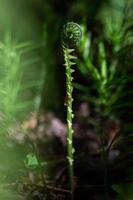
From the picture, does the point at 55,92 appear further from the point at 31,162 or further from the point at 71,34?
the point at 71,34

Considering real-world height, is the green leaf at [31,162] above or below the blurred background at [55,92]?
below

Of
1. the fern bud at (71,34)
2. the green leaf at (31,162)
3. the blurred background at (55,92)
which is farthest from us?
the blurred background at (55,92)

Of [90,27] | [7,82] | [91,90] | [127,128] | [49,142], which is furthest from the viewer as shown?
[90,27]

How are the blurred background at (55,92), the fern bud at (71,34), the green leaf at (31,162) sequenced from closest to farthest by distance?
1. the fern bud at (71,34)
2. the green leaf at (31,162)
3. the blurred background at (55,92)

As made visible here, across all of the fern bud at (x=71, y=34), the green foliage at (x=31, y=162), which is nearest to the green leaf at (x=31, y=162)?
the green foliage at (x=31, y=162)

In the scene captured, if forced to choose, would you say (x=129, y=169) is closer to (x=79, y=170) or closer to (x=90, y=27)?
(x=79, y=170)

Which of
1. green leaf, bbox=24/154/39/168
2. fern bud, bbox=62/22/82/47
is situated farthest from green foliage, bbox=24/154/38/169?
fern bud, bbox=62/22/82/47

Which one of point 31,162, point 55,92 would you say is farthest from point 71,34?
point 55,92

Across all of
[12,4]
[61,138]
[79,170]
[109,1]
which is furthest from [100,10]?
[79,170]

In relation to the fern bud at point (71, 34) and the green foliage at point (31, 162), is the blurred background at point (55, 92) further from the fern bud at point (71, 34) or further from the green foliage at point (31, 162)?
the fern bud at point (71, 34)
